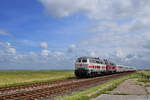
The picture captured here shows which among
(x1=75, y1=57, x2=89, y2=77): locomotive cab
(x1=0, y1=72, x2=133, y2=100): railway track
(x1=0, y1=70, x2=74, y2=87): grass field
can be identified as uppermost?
(x1=75, y1=57, x2=89, y2=77): locomotive cab

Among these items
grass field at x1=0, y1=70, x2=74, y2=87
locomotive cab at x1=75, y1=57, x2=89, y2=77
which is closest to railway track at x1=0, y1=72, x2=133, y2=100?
grass field at x1=0, y1=70, x2=74, y2=87

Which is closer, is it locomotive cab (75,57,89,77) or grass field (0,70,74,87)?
grass field (0,70,74,87)

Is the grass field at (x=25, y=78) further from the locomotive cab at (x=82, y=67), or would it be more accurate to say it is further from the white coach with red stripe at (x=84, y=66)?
the white coach with red stripe at (x=84, y=66)

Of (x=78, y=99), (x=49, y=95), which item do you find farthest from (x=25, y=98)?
(x=78, y=99)

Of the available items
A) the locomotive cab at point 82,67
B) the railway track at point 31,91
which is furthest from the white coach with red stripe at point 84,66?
the railway track at point 31,91

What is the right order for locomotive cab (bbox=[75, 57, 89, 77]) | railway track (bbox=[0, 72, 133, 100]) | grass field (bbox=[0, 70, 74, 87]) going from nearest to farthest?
railway track (bbox=[0, 72, 133, 100]) → grass field (bbox=[0, 70, 74, 87]) → locomotive cab (bbox=[75, 57, 89, 77])

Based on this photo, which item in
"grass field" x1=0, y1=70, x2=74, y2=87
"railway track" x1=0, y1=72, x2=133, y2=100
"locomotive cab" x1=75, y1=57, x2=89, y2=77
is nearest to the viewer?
"railway track" x1=0, y1=72, x2=133, y2=100

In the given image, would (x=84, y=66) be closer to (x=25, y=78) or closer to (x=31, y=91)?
(x=25, y=78)

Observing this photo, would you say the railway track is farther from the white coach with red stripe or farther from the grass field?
the white coach with red stripe

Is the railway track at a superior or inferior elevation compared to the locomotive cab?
inferior

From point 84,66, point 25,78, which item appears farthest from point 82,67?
point 25,78

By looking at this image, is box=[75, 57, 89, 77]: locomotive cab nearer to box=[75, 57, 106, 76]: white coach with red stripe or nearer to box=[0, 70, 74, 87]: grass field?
box=[75, 57, 106, 76]: white coach with red stripe

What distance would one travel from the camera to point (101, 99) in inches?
419

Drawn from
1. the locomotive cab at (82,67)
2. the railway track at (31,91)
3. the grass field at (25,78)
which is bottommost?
the grass field at (25,78)
